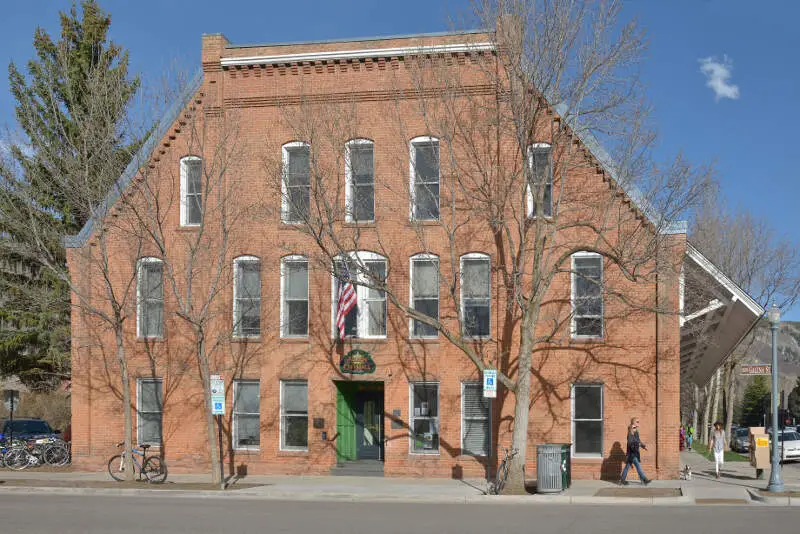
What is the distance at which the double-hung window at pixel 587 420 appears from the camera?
2478 centimetres

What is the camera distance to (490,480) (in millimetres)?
24562

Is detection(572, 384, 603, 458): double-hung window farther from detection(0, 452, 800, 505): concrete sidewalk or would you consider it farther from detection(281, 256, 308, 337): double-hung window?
detection(281, 256, 308, 337): double-hung window

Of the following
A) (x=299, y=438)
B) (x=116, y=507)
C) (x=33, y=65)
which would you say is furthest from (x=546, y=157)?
(x=33, y=65)

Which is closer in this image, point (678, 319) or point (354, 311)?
point (678, 319)

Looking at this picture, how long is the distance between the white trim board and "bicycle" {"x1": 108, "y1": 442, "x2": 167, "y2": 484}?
11264 mm

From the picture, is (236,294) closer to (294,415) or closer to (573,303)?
(294,415)

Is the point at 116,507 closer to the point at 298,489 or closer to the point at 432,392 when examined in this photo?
the point at 298,489

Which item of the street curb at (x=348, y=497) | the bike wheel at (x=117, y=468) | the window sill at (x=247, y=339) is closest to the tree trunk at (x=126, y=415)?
the bike wheel at (x=117, y=468)

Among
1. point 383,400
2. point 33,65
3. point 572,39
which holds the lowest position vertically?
point 383,400

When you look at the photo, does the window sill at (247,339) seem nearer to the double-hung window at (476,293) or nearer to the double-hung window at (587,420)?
the double-hung window at (476,293)

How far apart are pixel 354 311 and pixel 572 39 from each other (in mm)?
9528

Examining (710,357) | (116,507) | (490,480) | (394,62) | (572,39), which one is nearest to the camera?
(116,507)

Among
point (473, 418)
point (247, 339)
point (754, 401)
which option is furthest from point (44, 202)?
point (754, 401)

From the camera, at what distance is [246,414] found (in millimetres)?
26969
